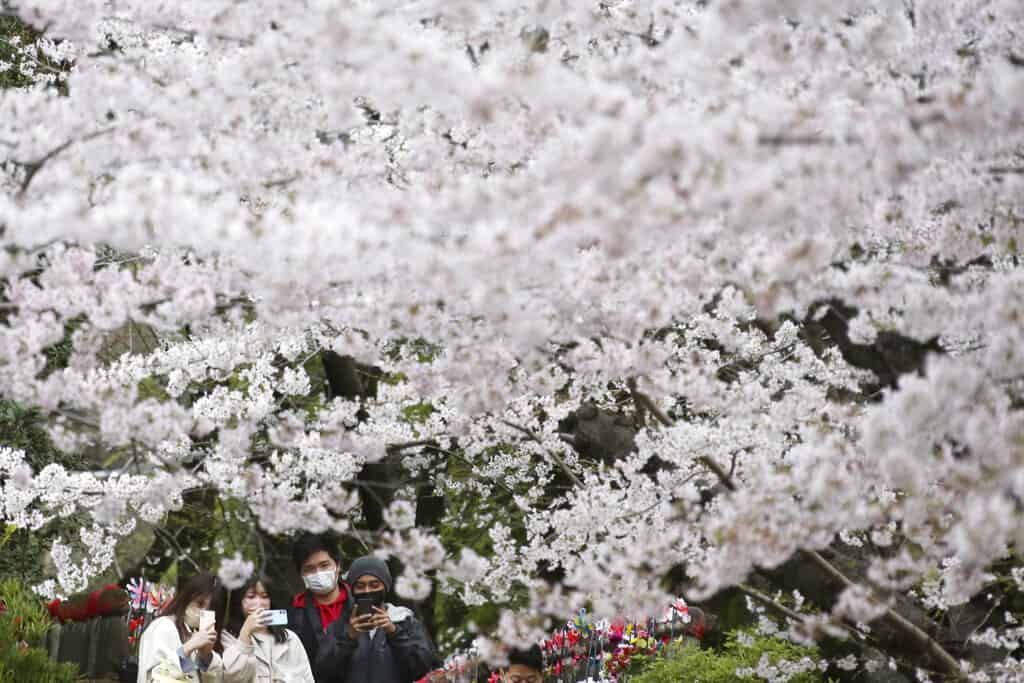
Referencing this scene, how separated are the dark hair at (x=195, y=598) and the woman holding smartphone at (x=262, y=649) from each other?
0.45 feet

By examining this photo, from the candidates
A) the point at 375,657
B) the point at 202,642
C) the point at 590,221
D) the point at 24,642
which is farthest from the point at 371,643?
the point at 590,221

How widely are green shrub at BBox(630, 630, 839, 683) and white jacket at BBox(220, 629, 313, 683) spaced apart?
11.0 ft

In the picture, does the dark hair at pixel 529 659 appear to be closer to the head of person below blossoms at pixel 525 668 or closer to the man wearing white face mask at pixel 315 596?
the head of person below blossoms at pixel 525 668

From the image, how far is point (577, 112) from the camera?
98.1 inches

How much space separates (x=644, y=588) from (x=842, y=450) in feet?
2.71

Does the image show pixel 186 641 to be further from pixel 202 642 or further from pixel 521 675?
pixel 521 675

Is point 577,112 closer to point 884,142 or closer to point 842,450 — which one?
point 884,142

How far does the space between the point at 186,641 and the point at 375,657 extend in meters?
0.94

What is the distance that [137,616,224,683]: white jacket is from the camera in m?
5.45

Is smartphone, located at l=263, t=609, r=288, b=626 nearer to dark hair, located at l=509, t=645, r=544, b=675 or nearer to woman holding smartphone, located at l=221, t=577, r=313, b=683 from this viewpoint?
woman holding smartphone, located at l=221, t=577, r=313, b=683

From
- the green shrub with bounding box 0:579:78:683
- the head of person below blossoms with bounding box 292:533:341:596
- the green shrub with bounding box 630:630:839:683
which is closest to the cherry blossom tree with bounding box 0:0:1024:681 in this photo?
the head of person below blossoms with bounding box 292:533:341:596

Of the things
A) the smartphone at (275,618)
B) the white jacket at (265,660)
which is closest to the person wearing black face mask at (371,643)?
the white jacket at (265,660)

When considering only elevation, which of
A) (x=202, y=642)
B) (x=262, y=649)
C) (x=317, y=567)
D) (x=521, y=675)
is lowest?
(x=521, y=675)

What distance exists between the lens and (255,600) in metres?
5.69
